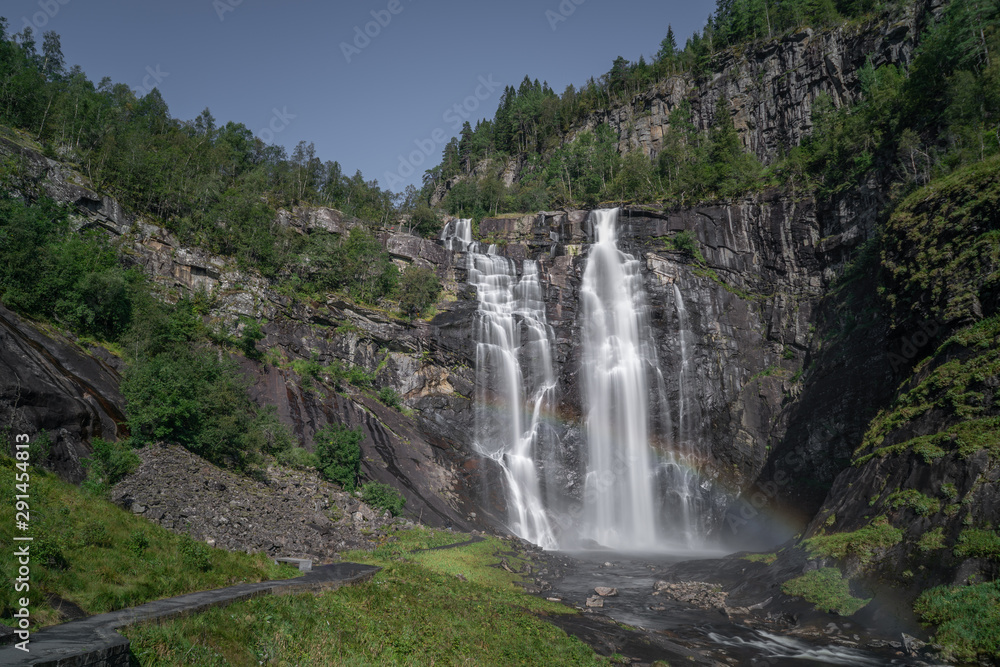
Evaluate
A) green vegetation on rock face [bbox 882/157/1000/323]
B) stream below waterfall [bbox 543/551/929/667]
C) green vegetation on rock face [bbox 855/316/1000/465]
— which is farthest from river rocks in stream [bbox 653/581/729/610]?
green vegetation on rock face [bbox 882/157/1000/323]

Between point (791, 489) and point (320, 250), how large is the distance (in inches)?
1593

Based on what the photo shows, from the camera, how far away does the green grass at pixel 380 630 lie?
6.86 m

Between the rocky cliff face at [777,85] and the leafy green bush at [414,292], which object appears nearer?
the leafy green bush at [414,292]

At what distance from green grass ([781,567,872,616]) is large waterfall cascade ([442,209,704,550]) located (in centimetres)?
1879

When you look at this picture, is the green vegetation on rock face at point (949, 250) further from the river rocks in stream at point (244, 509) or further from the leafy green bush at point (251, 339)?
the leafy green bush at point (251, 339)

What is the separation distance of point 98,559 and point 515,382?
34.7m

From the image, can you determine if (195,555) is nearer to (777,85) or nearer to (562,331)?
(562,331)

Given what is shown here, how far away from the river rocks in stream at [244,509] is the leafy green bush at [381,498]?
1.64 meters

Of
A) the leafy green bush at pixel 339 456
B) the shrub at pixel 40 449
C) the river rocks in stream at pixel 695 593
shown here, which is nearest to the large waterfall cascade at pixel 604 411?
the leafy green bush at pixel 339 456

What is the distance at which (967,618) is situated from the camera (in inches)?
468

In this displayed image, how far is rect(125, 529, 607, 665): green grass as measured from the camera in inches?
270

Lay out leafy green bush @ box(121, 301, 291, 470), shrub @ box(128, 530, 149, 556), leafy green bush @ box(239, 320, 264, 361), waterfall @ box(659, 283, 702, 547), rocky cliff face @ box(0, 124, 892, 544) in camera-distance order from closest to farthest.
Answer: shrub @ box(128, 530, 149, 556) → leafy green bush @ box(121, 301, 291, 470) → rocky cliff face @ box(0, 124, 892, 544) → leafy green bush @ box(239, 320, 264, 361) → waterfall @ box(659, 283, 702, 547)

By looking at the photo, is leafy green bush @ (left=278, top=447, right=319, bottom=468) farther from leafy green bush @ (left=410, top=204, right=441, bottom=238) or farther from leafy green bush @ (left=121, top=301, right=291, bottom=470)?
leafy green bush @ (left=410, top=204, right=441, bottom=238)

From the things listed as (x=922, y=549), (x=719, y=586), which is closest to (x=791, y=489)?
(x=719, y=586)
